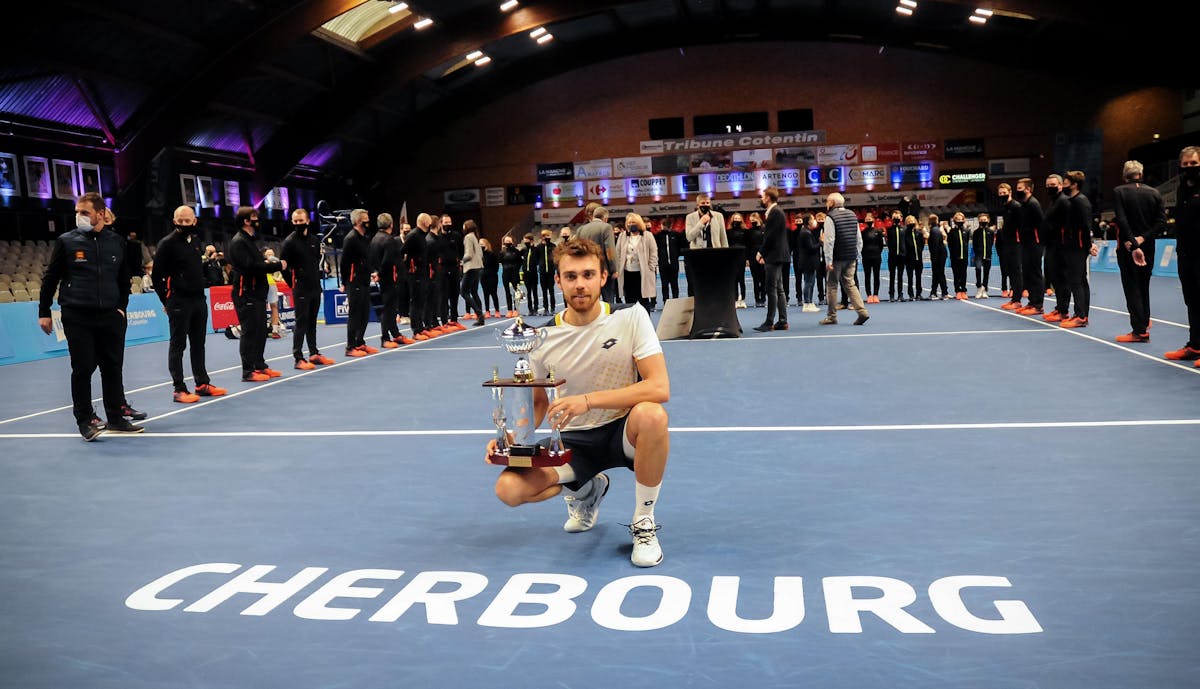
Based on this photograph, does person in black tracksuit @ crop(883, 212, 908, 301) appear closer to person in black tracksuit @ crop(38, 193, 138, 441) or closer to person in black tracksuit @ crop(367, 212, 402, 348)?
person in black tracksuit @ crop(367, 212, 402, 348)

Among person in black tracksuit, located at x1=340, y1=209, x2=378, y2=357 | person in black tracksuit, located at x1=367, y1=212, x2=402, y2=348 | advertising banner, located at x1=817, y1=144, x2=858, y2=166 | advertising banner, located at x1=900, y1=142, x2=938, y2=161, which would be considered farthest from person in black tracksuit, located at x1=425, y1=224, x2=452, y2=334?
advertising banner, located at x1=900, y1=142, x2=938, y2=161

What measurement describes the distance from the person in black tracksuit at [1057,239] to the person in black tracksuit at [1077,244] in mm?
74

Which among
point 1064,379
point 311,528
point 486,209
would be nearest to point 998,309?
point 1064,379

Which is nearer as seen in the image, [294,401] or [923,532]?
[923,532]

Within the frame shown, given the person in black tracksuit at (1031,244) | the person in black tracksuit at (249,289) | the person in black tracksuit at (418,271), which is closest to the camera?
the person in black tracksuit at (249,289)

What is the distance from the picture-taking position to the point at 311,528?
4.34m

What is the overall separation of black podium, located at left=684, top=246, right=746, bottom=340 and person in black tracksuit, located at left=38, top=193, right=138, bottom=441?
6.68 meters

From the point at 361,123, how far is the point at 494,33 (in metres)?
9.73

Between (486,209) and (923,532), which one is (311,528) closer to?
(923,532)

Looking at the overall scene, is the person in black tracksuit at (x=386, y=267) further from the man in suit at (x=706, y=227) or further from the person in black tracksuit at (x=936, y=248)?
the person in black tracksuit at (x=936, y=248)

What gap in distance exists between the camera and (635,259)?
14.3 m

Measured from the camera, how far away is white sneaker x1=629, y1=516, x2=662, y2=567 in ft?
11.8

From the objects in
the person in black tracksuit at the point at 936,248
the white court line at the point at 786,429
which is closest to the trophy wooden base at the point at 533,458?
the white court line at the point at 786,429

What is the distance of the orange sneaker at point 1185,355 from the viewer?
26.9ft
